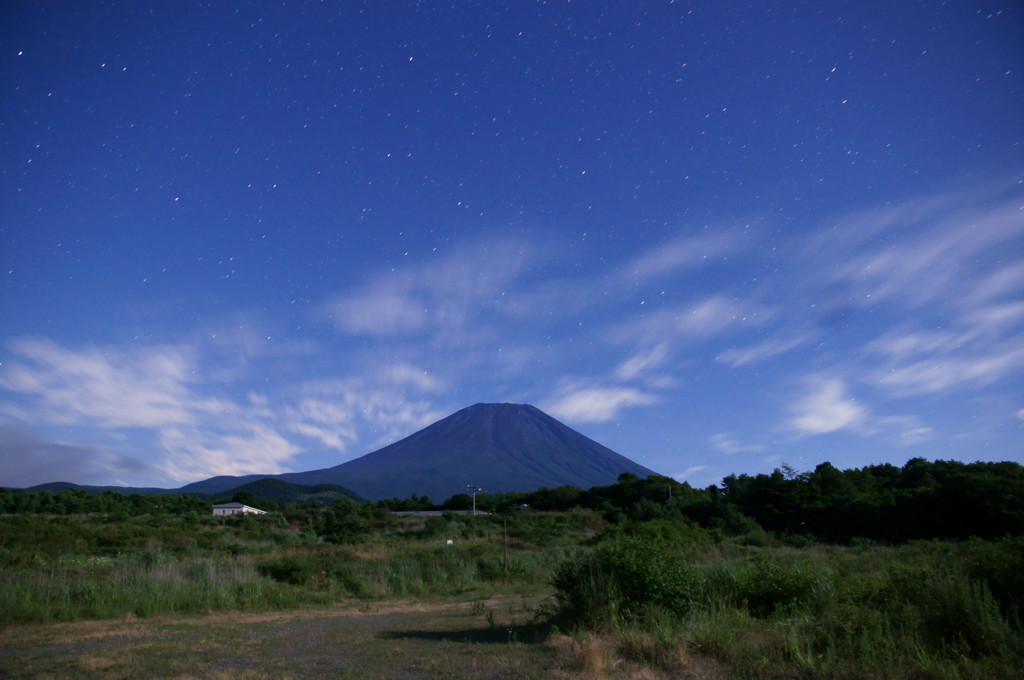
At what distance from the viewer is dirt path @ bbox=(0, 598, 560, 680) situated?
7.11m

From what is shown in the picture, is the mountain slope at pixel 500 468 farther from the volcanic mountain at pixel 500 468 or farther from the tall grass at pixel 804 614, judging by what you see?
the tall grass at pixel 804 614

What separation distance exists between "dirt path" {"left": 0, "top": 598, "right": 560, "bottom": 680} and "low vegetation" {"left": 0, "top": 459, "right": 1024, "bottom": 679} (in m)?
0.32

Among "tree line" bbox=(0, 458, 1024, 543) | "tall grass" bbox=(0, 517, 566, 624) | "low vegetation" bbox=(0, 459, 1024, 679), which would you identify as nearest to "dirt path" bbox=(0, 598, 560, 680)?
"low vegetation" bbox=(0, 459, 1024, 679)

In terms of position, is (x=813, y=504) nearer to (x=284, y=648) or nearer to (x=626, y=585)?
(x=626, y=585)

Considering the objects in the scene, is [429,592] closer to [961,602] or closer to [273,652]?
[273,652]

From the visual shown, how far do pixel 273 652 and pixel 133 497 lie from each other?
187ft

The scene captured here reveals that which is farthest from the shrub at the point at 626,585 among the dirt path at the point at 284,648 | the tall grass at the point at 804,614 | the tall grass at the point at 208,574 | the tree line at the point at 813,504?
the tree line at the point at 813,504

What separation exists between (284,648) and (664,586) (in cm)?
513

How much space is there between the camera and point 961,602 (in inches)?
273

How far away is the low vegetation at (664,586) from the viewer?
22.1 feet

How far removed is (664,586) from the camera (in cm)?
885

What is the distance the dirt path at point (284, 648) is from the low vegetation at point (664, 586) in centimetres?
32


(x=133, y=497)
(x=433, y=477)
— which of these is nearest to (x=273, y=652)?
(x=133, y=497)

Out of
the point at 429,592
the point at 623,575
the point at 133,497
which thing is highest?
the point at 133,497
